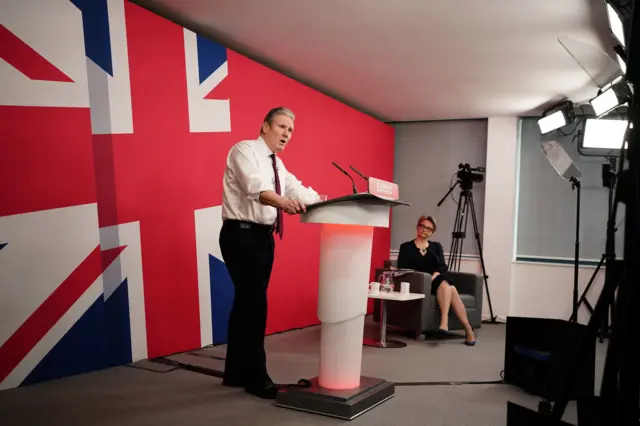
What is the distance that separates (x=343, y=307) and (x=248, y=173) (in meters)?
0.80

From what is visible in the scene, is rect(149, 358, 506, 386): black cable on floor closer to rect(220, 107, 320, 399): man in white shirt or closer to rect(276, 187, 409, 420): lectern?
rect(220, 107, 320, 399): man in white shirt

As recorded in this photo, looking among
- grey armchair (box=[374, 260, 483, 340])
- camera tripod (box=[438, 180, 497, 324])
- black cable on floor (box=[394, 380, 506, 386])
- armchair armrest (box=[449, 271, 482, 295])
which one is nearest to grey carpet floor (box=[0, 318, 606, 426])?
black cable on floor (box=[394, 380, 506, 386])

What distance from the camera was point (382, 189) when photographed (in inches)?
105

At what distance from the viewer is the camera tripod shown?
7.09 m

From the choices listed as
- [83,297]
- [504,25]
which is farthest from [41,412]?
[504,25]

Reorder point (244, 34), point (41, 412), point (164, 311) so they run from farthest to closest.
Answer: point (244, 34) → point (164, 311) → point (41, 412)

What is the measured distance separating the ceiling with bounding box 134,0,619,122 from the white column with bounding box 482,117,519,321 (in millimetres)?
841

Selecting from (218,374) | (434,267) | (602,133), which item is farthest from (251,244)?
(602,133)

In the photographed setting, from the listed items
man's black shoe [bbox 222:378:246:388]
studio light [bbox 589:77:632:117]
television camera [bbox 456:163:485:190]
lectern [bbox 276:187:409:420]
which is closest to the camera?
lectern [bbox 276:187:409:420]

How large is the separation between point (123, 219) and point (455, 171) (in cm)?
506

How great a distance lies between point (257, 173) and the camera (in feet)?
9.20

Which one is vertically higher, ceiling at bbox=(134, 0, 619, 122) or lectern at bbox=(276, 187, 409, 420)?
ceiling at bbox=(134, 0, 619, 122)

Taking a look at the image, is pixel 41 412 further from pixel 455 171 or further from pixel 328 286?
pixel 455 171

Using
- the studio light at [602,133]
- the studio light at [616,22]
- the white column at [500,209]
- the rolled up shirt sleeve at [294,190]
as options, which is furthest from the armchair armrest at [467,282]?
the rolled up shirt sleeve at [294,190]
